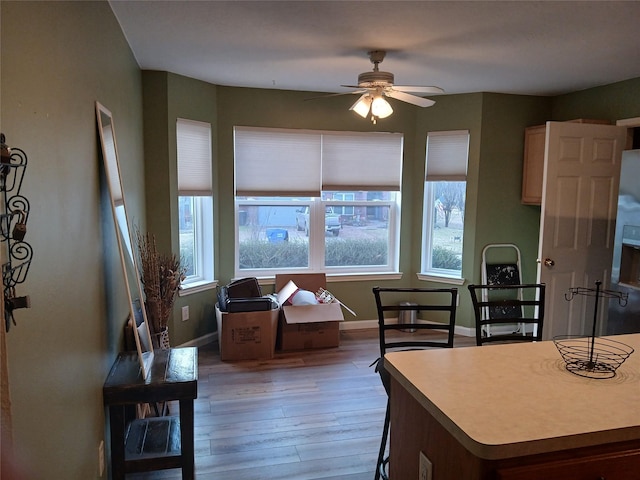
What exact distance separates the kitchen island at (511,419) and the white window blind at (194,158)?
2979 mm

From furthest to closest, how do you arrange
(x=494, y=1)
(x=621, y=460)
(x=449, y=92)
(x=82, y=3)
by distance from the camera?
(x=449, y=92) < (x=494, y=1) < (x=82, y=3) < (x=621, y=460)

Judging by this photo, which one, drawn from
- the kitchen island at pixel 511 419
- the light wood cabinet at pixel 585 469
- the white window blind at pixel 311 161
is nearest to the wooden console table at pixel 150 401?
the kitchen island at pixel 511 419

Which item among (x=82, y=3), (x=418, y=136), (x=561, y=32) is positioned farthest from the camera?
(x=418, y=136)

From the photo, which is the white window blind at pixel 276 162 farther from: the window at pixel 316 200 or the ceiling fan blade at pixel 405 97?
the ceiling fan blade at pixel 405 97

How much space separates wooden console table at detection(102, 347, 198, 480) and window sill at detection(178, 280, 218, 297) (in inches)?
70.1

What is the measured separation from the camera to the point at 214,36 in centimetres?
293

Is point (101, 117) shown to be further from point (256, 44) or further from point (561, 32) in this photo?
point (561, 32)

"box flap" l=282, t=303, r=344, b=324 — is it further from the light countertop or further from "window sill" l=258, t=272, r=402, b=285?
the light countertop

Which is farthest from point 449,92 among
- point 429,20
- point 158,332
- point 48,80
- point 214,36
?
point 48,80

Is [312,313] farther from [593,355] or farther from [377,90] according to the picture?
[593,355]

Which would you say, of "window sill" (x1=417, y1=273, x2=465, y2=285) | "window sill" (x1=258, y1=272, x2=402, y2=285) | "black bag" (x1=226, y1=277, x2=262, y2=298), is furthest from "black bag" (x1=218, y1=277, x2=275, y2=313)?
"window sill" (x1=417, y1=273, x2=465, y2=285)

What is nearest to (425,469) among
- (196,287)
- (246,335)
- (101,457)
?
(101,457)

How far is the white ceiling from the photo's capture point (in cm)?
244

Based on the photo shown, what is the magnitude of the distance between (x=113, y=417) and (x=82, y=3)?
173cm
